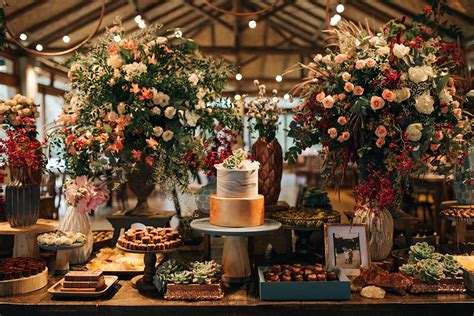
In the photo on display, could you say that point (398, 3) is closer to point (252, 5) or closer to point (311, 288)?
point (252, 5)

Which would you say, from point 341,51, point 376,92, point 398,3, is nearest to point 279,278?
point 376,92

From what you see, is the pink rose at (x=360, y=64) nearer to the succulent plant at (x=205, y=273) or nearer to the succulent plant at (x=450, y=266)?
the succulent plant at (x=450, y=266)

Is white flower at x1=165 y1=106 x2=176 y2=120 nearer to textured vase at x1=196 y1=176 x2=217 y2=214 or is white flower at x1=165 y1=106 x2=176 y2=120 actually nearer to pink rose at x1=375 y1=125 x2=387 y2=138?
textured vase at x1=196 y1=176 x2=217 y2=214

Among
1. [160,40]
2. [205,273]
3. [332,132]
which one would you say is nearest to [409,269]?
[332,132]

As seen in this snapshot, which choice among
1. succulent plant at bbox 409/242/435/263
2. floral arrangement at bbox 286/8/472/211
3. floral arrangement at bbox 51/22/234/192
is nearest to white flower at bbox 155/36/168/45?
floral arrangement at bbox 51/22/234/192

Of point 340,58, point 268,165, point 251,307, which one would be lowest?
point 251,307

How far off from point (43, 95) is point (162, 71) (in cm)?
557

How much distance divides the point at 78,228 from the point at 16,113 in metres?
0.70

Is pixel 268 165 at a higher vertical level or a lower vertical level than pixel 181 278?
higher

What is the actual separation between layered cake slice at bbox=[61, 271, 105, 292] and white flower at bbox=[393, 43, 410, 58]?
1.69 metres

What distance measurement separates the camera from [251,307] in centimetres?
207

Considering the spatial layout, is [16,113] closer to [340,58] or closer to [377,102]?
[340,58]

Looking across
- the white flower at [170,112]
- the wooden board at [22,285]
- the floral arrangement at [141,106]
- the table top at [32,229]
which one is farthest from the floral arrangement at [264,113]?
the wooden board at [22,285]

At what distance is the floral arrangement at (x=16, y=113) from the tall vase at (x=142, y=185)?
609mm
